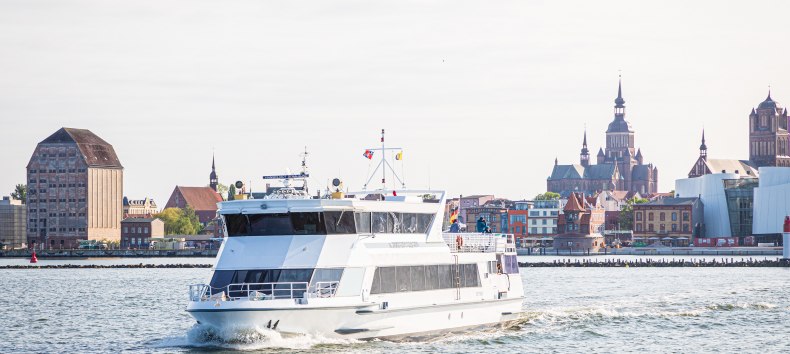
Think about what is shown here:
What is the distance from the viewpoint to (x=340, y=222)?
3912 cm

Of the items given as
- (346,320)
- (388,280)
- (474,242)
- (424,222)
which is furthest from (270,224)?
(474,242)

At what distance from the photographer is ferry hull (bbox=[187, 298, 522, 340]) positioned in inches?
1449

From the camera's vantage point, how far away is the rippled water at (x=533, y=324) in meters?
40.7

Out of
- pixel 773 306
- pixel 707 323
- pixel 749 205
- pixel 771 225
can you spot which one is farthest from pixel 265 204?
pixel 749 205

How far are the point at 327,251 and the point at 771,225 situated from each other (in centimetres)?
15257

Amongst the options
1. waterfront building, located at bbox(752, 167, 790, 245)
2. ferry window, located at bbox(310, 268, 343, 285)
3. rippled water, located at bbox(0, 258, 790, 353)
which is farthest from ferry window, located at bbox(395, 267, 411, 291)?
waterfront building, located at bbox(752, 167, 790, 245)

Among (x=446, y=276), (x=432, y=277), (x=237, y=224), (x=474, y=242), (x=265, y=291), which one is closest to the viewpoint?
(x=265, y=291)

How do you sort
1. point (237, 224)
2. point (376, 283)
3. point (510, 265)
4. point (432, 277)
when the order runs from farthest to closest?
1. point (510, 265)
2. point (432, 277)
3. point (237, 224)
4. point (376, 283)

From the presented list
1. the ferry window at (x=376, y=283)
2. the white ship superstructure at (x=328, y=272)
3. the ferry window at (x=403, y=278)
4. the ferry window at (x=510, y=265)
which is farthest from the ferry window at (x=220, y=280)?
the ferry window at (x=510, y=265)

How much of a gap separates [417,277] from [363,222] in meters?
3.09

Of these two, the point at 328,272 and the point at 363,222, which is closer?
the point at 328,272

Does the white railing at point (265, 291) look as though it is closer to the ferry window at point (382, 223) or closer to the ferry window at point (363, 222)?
the ferry window at point (363, 222)

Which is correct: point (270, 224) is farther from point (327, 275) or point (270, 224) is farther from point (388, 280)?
point (388, 280)

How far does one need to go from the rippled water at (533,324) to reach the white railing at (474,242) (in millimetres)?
3026
